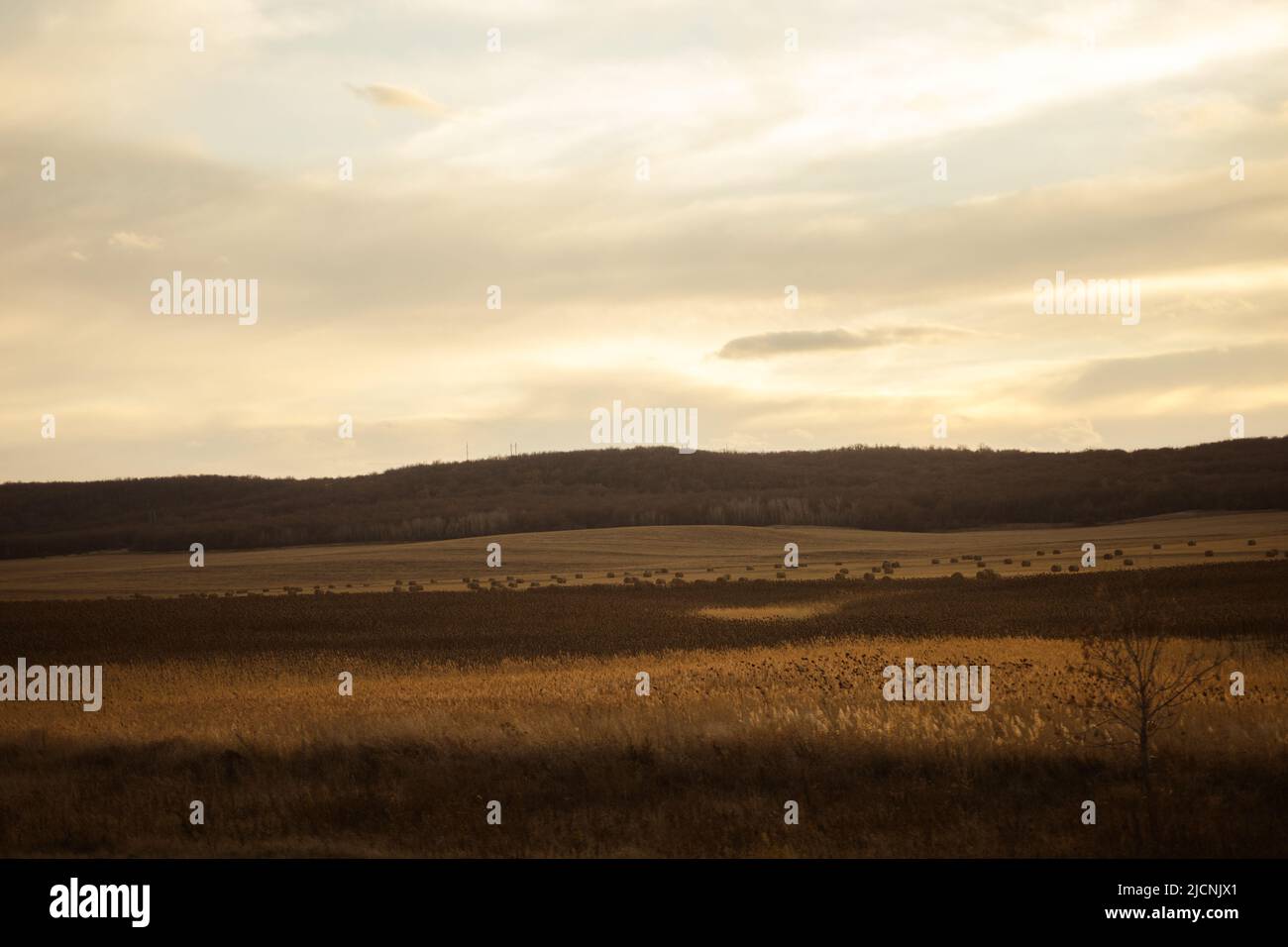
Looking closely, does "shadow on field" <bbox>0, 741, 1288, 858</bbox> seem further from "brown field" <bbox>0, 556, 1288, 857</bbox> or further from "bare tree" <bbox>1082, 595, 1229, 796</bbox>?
"bare tree" <bbox>1082, 595, 1229, 796</bbox>

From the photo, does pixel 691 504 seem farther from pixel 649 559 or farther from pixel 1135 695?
pixel 1135 695

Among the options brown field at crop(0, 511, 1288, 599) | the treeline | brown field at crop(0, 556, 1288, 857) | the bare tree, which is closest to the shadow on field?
brown field at crop(0, 556, 1288, 857)

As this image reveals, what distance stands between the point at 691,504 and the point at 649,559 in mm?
82721

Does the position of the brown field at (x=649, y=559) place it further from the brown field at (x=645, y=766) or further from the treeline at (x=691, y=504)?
the brown field at (x=645, y=766)

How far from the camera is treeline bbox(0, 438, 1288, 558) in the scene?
484ft

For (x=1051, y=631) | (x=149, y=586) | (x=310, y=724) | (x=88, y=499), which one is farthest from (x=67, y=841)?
(x=88, y=499)

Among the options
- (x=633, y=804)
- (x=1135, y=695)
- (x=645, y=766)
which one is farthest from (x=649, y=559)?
(x=633, y=804)

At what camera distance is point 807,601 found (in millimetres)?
56250

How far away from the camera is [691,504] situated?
182m

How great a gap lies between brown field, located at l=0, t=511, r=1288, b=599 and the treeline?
2097cm

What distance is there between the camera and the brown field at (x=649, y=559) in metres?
77.6

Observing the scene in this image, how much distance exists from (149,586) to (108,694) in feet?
199

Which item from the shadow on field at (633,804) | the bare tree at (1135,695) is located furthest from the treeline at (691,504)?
the shadow on field at (633,804)
